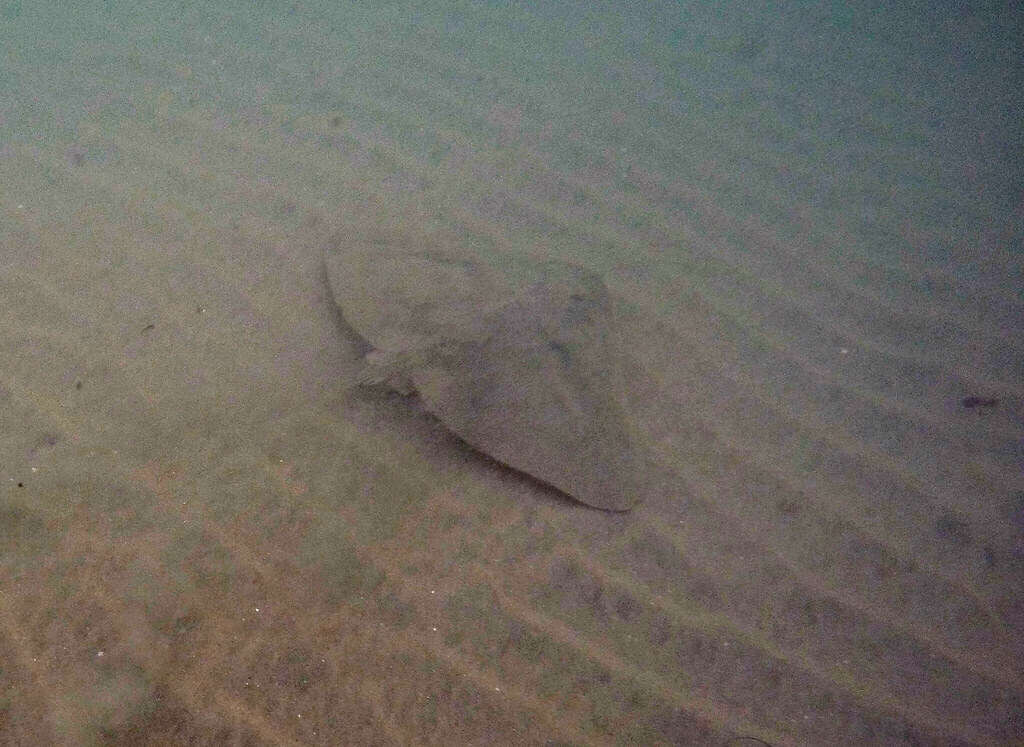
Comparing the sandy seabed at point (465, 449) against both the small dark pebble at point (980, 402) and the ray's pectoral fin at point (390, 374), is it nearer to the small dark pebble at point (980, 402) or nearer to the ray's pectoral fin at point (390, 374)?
the small dark pebble at point (980, 402)

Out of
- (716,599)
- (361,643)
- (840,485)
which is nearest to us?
(361,643)

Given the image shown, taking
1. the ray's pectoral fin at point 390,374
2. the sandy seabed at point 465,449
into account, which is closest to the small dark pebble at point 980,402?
the sandy seabed at point 465,449

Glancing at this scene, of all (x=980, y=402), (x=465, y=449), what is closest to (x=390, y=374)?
(x=465, y=449)

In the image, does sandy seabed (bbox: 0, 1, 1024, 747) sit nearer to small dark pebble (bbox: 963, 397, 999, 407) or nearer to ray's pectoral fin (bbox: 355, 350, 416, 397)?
small dark pebble (bbox: 963, 397, 999, 407)

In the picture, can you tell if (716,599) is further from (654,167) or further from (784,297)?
(654,167)

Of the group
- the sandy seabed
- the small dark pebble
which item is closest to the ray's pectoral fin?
the sandy seabed

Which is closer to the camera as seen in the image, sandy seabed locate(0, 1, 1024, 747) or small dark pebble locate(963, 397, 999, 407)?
sandy seabed locate(0, 1, 1024, 747)

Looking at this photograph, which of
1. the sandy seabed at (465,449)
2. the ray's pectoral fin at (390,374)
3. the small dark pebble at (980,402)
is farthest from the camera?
the small dark pebble at (980,402)

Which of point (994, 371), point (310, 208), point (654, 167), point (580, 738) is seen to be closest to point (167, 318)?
point (310, 208)

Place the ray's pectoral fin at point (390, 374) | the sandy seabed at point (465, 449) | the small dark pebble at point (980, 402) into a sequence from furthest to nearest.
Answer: the small dark pebble at point (980, 402), the ray's pectoral fin at point (390, 374), the sandy seabed at point (465, 449)
